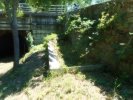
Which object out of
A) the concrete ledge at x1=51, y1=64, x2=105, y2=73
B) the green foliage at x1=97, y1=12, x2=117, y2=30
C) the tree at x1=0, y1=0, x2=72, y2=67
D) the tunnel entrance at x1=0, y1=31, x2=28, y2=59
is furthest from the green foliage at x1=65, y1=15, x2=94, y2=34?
the tunnel entrance at x1=0, y1=31, x2=28, y2=59

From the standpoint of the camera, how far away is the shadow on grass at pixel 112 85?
6840 millimetres

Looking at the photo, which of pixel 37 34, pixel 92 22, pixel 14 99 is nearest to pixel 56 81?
pixel 14 99

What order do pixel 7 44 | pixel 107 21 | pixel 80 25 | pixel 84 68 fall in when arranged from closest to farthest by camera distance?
pixel 84 68, pixel 107 21, pixel 80 25, pixel 7 44

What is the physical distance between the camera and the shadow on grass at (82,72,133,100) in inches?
269

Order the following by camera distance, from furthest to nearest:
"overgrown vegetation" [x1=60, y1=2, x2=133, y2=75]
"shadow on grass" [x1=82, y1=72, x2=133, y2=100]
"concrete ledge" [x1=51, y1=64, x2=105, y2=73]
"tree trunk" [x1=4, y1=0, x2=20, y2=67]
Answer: "tree trunk" [x1=4, y1=0, x2=20, y2=67] < "concrete ledge" [x1=51, y1=64, x2=105, y2=73] < "overgrown vegetation" [x1=60, y1=2, x2=133, y2=75] < "shadow on grass" [x1=82, y1=72, x2=133, y2=100]

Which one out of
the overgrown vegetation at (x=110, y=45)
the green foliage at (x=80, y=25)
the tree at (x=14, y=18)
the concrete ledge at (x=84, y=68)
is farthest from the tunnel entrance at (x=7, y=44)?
the concrete ledge at (x=84, y=68)

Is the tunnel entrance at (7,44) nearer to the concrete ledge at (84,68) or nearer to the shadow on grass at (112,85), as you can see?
the concrete ledge at (84,68)

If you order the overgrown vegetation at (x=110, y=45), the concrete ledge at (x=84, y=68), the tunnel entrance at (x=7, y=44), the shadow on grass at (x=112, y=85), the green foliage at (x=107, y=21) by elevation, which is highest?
the green foliage at (x=107, y=21)

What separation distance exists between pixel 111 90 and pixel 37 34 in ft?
52.0

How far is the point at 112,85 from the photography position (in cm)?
747

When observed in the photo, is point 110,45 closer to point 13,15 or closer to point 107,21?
point 107,21

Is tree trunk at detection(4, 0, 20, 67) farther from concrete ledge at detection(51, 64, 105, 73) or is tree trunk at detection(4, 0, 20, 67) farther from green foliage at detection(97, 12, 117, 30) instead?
concrete ledge at detection(51, 64, 105, 73)

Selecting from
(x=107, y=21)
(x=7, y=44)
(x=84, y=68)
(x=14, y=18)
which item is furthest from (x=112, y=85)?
(x=7, y=44)

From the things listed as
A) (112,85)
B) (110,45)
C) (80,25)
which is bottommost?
(112,85)
